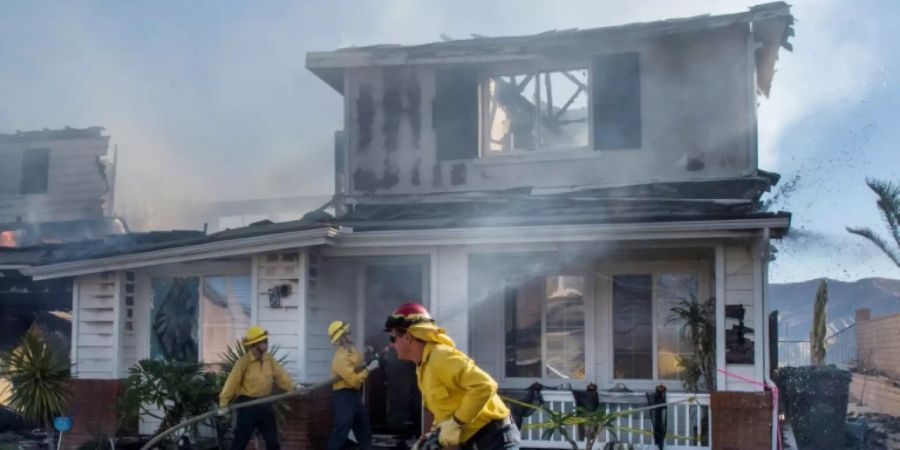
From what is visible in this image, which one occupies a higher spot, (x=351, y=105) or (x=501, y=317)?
(x=351, y=105)

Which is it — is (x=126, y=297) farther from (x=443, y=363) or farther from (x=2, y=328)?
(x=443, y=363)

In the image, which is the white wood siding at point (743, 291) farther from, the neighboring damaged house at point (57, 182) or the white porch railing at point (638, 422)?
the neighboring damaged house at point (57, 182)

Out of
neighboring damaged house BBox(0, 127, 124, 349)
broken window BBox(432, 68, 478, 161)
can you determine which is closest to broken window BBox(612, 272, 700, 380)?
broken window BBox(432, 68, 478, 161)

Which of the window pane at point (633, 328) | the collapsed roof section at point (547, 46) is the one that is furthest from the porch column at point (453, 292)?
the collapsed roof section at point (547, 46)

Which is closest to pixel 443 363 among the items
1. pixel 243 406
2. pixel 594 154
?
pixel 243 406

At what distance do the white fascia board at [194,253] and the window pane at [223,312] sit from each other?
3.43 ft

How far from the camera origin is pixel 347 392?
11.2 meters

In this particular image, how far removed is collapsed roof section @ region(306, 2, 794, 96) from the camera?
13.3 metres

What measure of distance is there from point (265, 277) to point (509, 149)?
156 inches

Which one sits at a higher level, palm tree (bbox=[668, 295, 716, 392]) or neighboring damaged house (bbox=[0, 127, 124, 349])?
neighboring damaged house (bbox=[0, 127, 124, 349])

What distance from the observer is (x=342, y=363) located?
11250 mm

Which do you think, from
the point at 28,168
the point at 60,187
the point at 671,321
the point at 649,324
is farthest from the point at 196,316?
the point at 28,168

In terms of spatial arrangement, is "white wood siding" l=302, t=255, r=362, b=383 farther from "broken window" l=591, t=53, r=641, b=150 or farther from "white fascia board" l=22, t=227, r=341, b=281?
"broken window" l=591, t=53, r=641, b=150

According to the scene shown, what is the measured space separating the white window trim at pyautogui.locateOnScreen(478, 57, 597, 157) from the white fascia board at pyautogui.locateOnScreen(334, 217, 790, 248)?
106 inches
